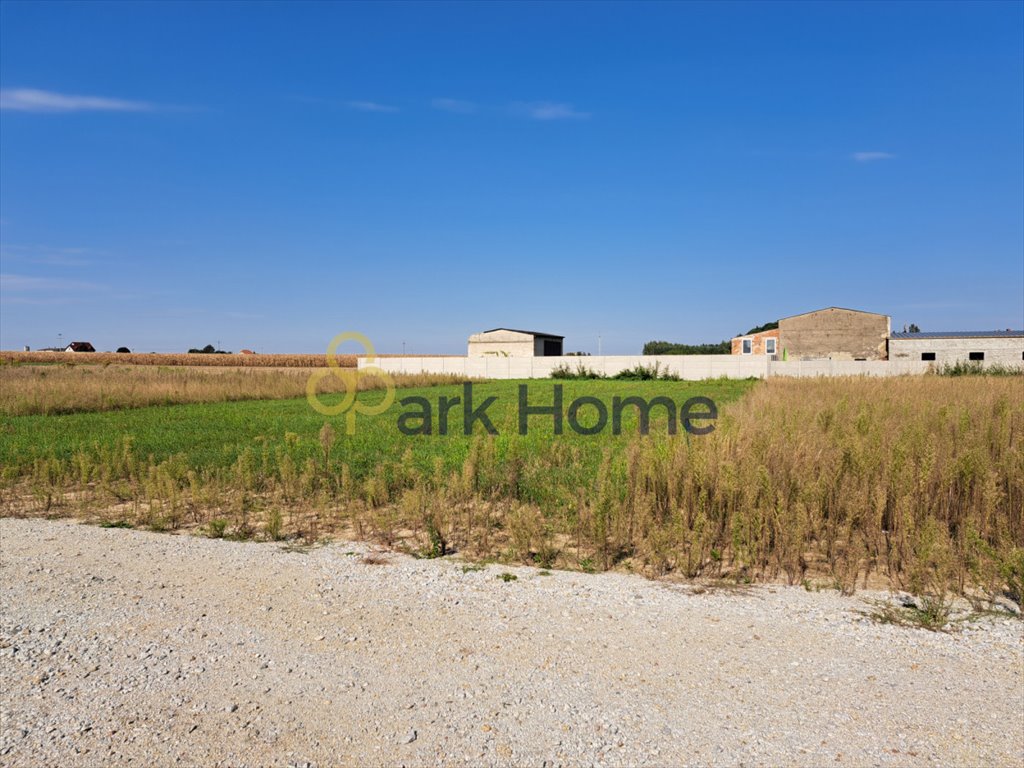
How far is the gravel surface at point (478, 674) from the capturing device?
300 centimetres

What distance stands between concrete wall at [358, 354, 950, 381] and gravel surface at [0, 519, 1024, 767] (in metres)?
35.5

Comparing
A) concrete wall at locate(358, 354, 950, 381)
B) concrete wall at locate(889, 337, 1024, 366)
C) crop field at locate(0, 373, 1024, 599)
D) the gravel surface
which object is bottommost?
the gravel surface

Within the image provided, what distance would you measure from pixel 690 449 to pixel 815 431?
235cm

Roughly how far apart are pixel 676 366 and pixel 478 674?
132 ft

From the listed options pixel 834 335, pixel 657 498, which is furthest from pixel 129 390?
pixel 834 335

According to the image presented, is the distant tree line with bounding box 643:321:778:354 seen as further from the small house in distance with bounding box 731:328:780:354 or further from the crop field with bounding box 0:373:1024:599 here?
the crop field with bounding box 0:373:1024:599

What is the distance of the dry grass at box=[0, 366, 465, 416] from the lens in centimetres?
1911

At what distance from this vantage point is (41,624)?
14.3 ft

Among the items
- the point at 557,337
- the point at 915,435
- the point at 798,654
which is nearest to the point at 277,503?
the point at 798,654

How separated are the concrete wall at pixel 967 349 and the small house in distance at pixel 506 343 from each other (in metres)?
28.4

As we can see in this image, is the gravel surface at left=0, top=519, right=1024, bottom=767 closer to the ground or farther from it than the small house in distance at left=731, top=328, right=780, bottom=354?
closer to the ground

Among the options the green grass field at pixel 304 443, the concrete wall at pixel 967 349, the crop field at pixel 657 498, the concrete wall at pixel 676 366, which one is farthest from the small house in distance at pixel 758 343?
the crop field at pixel 657 498

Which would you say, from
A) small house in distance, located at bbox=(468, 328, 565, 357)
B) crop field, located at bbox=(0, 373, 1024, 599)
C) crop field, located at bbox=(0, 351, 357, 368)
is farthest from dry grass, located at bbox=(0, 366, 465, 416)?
crop field, located at bbox=(0, 351, 357, 368)

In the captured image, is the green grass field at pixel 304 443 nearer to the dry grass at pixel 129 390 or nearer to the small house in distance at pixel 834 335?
the dry grass at pixel 129 390
